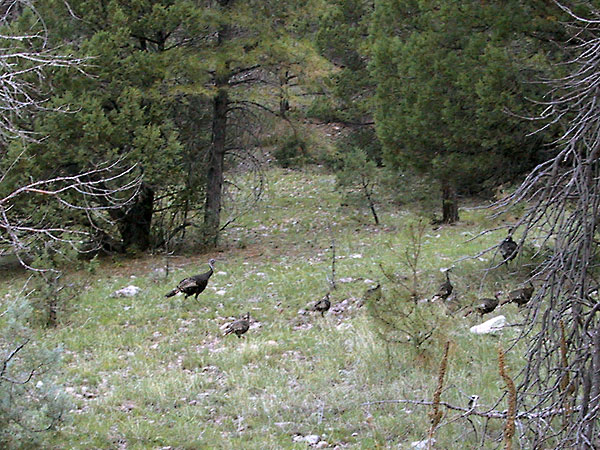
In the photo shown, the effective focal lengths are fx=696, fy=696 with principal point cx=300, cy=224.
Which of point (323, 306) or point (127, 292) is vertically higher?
point (323, 306)

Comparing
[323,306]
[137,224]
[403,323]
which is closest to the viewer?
[403,323]

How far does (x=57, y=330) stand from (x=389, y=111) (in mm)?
5930

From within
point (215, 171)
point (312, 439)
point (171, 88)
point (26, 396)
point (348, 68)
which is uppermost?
point (348, 68)

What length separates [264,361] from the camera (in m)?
7.55

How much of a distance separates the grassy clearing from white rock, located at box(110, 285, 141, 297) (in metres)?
0.20

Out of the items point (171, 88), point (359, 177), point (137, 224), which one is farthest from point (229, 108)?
point (359, 177)

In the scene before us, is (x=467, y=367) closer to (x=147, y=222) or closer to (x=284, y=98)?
(x=284, y=98)

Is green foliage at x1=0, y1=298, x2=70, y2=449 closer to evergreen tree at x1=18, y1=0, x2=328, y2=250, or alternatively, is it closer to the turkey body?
the turkey body

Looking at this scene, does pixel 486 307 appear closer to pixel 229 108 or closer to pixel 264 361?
pixel 264 361

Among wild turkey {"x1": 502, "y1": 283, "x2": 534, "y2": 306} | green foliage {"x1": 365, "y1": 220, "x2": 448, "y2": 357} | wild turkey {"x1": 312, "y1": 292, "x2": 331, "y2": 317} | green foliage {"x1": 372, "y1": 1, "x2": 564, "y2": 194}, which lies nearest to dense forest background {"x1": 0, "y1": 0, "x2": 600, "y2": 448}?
green foliage {"x1": 372, "y1": 1, "x2": 564, "y2": 194}

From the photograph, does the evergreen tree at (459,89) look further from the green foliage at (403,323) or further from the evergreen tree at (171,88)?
the evergreen tree at (171,88)

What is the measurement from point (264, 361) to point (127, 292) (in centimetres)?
475

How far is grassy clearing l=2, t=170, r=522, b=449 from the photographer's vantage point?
18.2ft

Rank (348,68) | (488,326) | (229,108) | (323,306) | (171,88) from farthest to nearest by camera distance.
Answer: (348,68) → (229,108) → (171,88) → (323,306) → (488,326)
